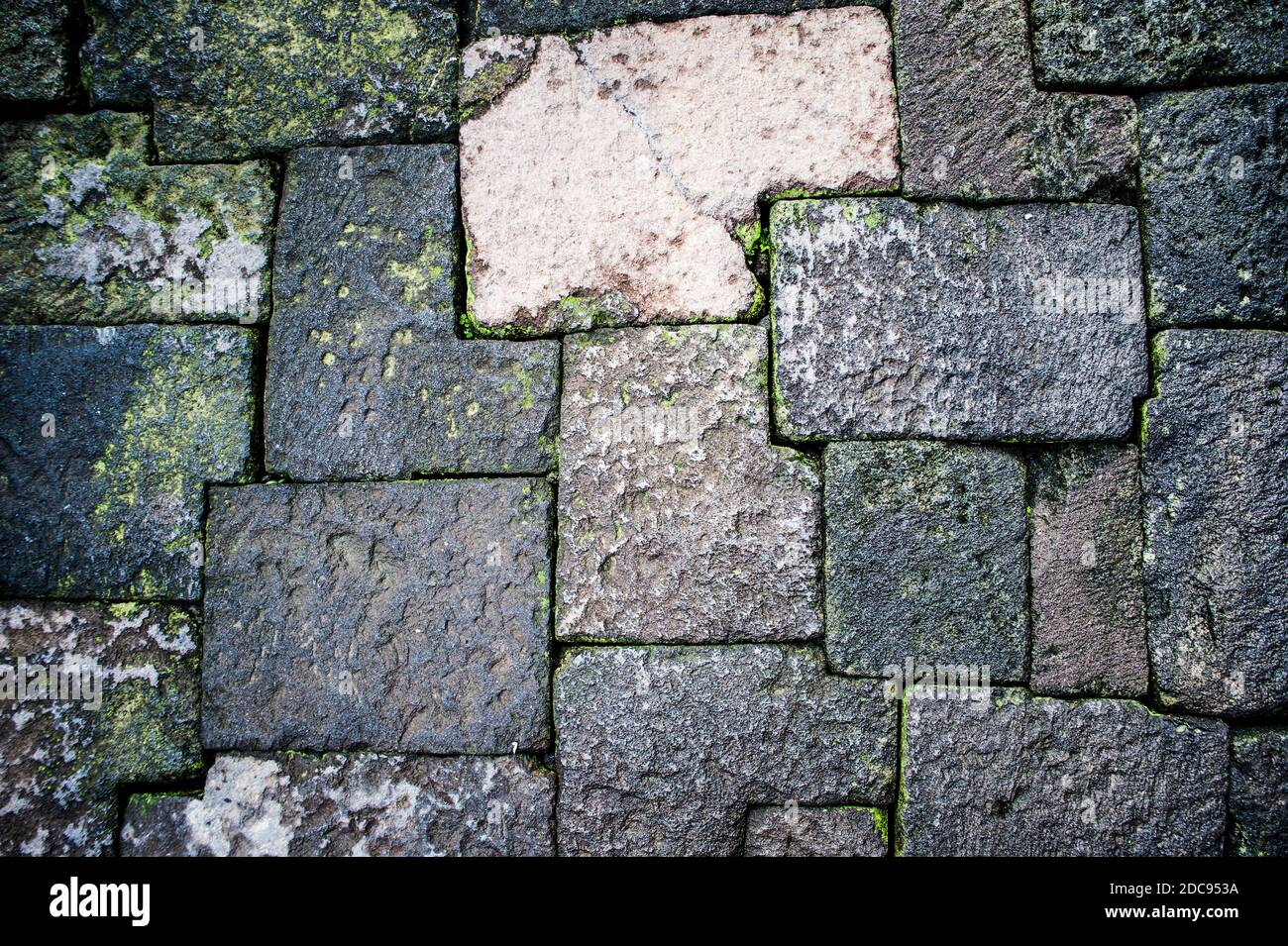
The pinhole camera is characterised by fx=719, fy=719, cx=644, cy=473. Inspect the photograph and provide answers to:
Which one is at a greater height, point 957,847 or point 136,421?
point 136,421

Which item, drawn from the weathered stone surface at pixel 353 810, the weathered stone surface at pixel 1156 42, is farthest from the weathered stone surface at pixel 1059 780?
the weathered stone surface at pixel 1156 42

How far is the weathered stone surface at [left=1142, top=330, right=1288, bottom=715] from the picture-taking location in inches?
Result: 75.8

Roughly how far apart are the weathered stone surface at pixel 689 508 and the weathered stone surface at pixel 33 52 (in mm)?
1887

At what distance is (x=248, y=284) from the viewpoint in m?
2.10

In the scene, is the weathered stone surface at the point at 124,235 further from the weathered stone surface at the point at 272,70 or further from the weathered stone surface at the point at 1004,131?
the weathered stone surface at the point at 1004,131

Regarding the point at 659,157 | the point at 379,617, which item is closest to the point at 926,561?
the point at 659,157

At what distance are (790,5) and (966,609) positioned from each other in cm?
177

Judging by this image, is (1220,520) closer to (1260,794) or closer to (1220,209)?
(1260,794)

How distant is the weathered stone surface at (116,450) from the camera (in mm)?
2049

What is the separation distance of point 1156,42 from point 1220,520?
4.38ft

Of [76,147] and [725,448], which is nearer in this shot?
[725,448]

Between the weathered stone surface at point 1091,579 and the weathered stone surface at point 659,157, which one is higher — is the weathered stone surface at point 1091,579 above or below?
below
